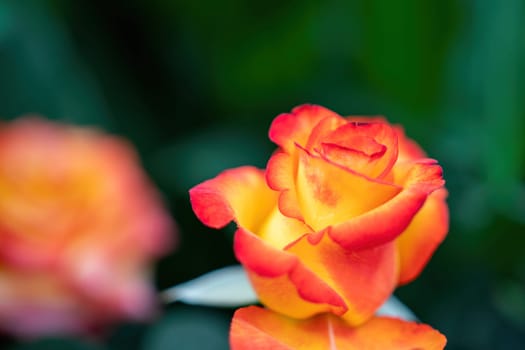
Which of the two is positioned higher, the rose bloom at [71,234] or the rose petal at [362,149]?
the rose petal at [362,149]

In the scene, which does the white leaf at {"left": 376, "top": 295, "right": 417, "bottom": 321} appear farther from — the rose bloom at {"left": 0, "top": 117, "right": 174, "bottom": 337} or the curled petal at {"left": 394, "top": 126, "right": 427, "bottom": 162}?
the rose bloom at {"left": 0, "top": 117, "right": 174, "bottom": 337}

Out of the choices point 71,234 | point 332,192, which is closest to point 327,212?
point 332,192

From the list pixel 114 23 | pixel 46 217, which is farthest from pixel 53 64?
pixel 46 217

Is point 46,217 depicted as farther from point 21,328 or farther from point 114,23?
point 114,23

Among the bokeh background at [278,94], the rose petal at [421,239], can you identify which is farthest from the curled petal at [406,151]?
the bokeh background at [278,94]

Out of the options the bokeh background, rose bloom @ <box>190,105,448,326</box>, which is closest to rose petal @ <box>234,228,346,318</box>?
rose bloom @ <box>190,105,448,326</box>

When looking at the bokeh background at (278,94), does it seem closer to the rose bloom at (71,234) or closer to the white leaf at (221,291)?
the rose bloom at (71,234)

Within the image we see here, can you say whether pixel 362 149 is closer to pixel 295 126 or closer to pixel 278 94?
pixel 295 126
